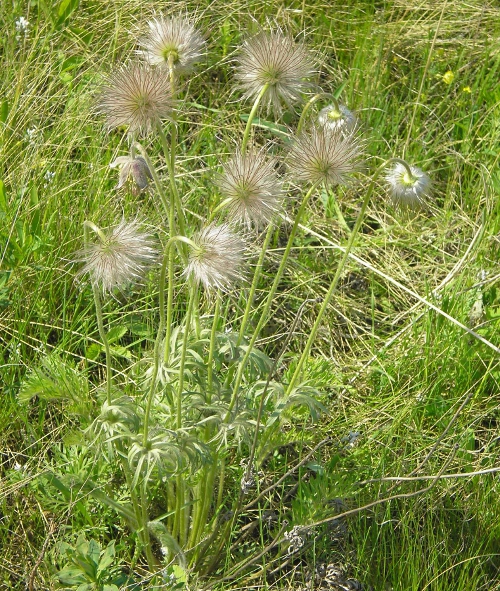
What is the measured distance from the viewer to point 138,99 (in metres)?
1.51

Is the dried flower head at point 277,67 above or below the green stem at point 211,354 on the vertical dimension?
above

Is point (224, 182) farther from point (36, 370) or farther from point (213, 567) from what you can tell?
point (213, 567)

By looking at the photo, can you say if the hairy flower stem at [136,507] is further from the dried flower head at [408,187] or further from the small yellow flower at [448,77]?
the small yellow flower at [448,77]

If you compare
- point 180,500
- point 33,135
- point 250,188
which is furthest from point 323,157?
point 33,135

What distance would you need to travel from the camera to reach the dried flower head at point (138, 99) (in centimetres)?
150

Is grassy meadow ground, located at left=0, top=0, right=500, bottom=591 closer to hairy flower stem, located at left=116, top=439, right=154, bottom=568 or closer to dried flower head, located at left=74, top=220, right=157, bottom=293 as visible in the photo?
hairy flower stem, located at left=116, top=439, right=154, bottom=568

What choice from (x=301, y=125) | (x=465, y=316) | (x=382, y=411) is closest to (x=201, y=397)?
(x=301, y=125)

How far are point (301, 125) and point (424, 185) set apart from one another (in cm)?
30

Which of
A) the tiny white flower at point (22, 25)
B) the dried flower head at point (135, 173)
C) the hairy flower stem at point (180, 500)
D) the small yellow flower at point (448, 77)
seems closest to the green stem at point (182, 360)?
the hairy flower stem at point (180, 500)

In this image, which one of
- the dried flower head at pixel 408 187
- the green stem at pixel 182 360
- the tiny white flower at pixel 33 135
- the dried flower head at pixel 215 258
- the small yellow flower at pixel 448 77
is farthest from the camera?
the small yellow flower at pixel 448 77

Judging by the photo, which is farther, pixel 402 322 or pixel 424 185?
pixel 402 322

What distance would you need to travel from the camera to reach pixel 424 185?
1.73 metres

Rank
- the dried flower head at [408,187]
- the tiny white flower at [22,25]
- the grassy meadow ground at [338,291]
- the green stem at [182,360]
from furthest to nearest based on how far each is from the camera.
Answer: the tiny white flower at [22,25] < the grassy meadow ground at [338,291] < the dried flower head at [408,187] < the green stem at [182,360]

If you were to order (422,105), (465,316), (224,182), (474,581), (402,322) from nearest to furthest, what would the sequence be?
(224,182)
(474,581)
(465,316)
(402,322)
(422,105)
